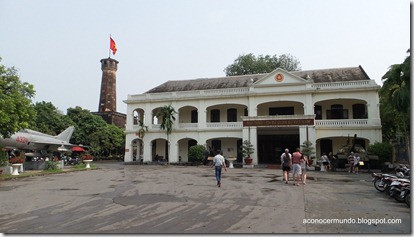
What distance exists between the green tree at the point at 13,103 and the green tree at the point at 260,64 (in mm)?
30391

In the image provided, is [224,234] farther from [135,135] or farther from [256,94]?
[135,135]

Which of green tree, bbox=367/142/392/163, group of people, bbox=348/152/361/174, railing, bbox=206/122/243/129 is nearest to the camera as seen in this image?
group of people, bbox=348/152/361/174

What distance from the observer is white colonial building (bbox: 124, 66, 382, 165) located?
942 inches

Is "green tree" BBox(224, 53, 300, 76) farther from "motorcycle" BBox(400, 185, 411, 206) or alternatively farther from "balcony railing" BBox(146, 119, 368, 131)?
"motorcycle" BBox(400, 185, 411, 206)

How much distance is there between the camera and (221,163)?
11.8m

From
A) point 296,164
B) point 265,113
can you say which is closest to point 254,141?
point 265,113

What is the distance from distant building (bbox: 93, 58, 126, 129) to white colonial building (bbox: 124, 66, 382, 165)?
1628 cm

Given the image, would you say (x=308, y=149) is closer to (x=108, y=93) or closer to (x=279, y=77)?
(x=279, y=77)

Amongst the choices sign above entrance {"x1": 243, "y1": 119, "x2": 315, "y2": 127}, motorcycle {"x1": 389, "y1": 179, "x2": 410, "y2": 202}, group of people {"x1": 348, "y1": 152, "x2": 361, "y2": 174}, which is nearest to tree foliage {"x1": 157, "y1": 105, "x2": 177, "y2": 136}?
sign above entrance {"x1": 243, "y1": 119, "x2": 315, "y2": 127}

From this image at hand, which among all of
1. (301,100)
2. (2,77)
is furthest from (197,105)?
(2,77)

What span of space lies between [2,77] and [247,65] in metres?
31.8

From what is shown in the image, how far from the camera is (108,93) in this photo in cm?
4684

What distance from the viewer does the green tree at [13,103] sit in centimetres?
1467

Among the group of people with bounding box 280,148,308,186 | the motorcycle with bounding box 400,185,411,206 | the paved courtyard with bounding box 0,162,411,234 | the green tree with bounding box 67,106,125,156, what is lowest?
the paved courtyard with bounding box 0,162,411,234
